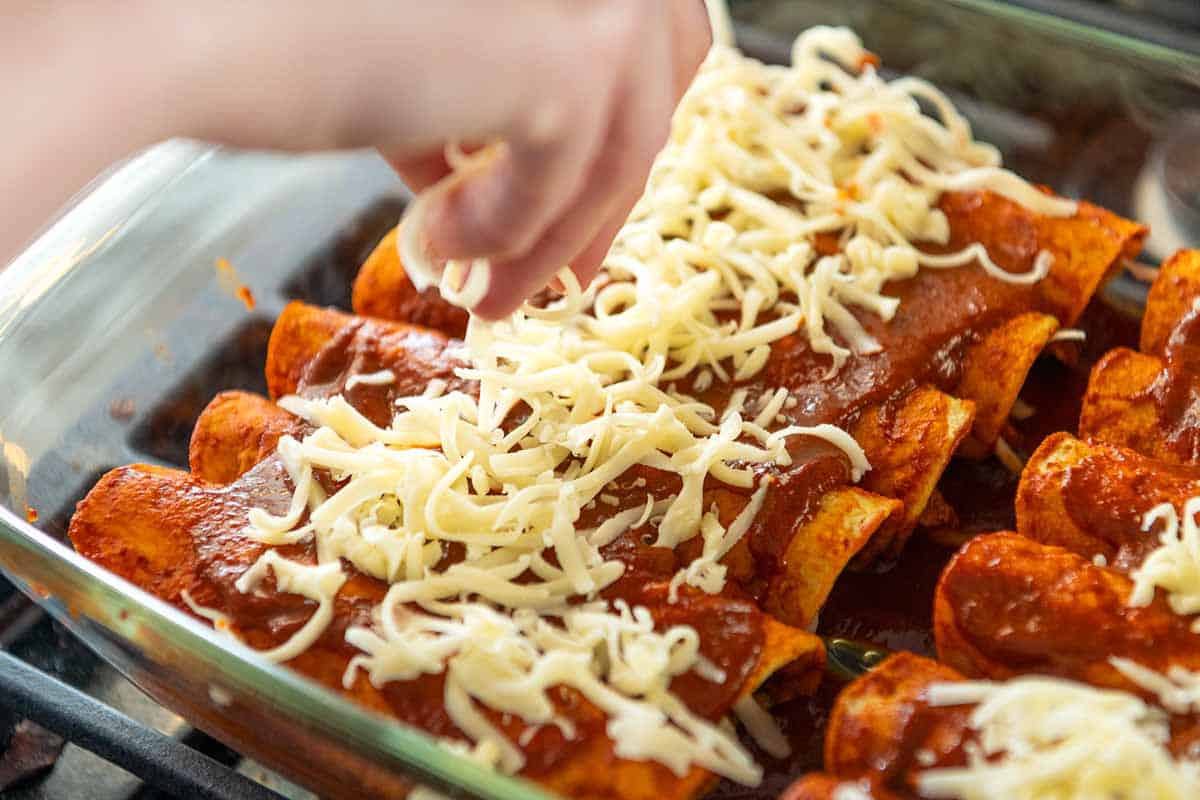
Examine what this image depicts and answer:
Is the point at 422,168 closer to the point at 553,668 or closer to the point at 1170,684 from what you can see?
the point at 553,668

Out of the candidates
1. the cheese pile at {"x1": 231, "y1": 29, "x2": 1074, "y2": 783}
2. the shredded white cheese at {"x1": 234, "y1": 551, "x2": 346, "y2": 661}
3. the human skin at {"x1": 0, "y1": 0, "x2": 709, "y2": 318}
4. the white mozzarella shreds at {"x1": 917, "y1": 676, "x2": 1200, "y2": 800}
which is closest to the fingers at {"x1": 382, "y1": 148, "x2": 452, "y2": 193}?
the cheese pile at {"x1": 231, "y1": 29, "x2": 1074, "y2": 783}

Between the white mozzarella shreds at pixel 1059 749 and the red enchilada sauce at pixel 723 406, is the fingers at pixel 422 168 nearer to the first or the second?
the red enchilada sauce at pixel 723 406

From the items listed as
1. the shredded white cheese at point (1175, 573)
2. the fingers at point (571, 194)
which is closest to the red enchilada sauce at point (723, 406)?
the shredded white cheese at point (1175, 573)

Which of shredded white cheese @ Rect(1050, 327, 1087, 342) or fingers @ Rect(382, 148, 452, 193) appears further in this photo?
Answer: shredded white cheese @ Rect(1050, 327, 1087, 342)

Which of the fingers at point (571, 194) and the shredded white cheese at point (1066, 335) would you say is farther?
the shredded white cheese at point (1066, 335)

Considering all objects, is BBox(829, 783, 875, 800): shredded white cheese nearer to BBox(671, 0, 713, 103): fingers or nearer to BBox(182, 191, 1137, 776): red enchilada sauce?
BBox(182, 191, 1137, 776): red enchilada sauce

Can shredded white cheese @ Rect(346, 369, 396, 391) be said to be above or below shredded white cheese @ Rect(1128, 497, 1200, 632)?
above

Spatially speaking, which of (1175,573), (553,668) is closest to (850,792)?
(553,668)
